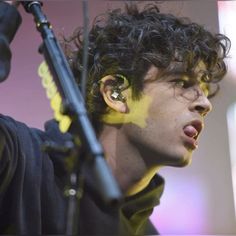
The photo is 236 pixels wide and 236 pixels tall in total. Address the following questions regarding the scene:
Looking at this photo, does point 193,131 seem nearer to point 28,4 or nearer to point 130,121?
point 130,121

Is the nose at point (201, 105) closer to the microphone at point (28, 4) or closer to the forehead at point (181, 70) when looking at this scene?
the forehead at point (181, 70)

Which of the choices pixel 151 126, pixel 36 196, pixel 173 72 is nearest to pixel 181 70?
pixel 173 72

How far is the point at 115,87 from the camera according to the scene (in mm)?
799

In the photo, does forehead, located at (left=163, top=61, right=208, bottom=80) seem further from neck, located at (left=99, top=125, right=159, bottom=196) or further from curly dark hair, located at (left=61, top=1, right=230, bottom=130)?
neck, located at (left=99, top=125, right=159, bottom=196)

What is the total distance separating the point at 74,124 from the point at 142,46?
42 centimetres

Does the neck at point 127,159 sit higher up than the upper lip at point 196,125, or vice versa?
the upper lip at point 196,125

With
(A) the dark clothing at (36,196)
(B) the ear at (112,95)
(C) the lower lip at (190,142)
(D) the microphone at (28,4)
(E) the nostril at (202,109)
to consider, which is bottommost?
(A) the dark clothing at (36,196)

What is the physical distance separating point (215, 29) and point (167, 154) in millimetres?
270

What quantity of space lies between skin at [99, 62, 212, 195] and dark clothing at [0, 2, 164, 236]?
62 mm

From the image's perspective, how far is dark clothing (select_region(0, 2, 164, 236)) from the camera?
2.16ft

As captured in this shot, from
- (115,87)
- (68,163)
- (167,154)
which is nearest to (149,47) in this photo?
(115,87)

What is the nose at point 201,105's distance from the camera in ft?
2.54

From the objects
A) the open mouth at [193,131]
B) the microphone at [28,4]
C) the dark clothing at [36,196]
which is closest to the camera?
the microphone at [28,4]

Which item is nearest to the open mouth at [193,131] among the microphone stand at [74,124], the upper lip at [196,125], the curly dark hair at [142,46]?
the upper lip at [196,125]
